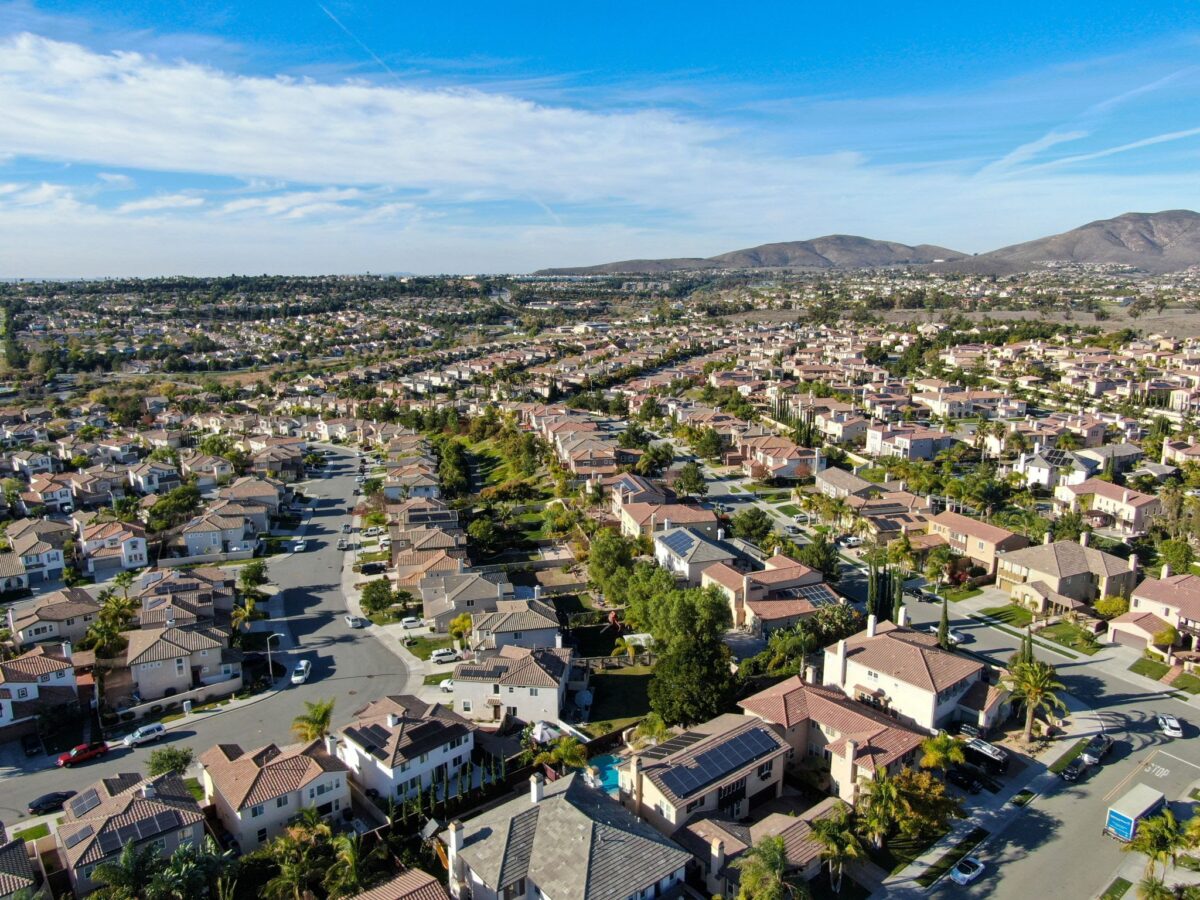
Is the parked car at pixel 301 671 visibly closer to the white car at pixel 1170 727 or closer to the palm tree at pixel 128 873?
the palm tree at pixel 128 873

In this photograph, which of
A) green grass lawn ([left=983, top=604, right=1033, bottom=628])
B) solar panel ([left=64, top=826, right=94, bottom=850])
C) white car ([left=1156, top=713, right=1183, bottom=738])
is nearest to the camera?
solar panel ([left=64, top=826, right=94, bottom=850])

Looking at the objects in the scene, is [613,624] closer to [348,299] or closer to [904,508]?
[904,508]

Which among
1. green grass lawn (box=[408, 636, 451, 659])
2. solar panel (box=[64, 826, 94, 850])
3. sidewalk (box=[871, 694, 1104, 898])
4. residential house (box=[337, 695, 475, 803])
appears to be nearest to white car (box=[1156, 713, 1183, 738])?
sidewalk (box=[871, 694, 1104, 898])

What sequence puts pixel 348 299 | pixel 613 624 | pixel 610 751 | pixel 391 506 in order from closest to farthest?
pixel 610 751
pixel 613 624
pixel 391 506
pixel 348 299

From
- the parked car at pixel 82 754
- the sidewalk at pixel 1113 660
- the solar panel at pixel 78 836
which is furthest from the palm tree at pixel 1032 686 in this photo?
the parked car at pixel 82 754

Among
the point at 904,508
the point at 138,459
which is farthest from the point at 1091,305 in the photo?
the point at 138,459

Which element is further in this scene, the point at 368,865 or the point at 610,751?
the point at 610,751

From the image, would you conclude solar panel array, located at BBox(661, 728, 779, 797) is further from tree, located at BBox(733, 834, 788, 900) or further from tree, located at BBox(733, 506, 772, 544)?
tree, located at BBox(733, 506, 772, 544)
